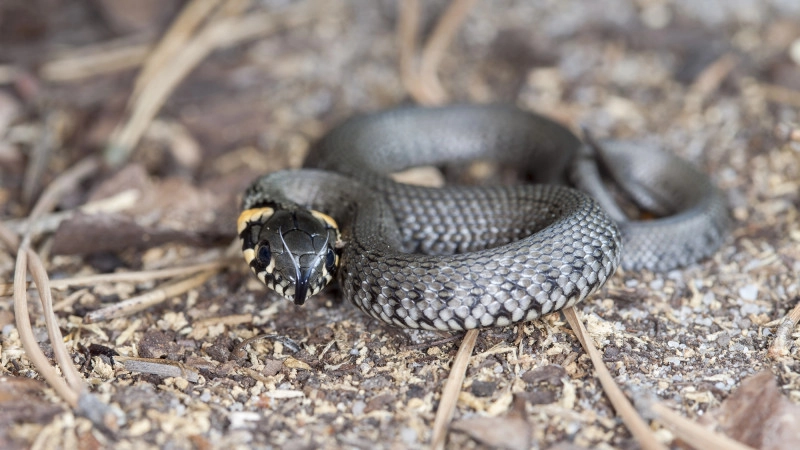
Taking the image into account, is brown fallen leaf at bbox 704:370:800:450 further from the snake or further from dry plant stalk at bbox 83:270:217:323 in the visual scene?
dry plant stalk at bbox 83:270:217:323

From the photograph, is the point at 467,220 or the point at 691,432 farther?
the point at 467,220

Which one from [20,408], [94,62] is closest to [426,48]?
[94,62]

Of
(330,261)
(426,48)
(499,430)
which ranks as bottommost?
(499,430)

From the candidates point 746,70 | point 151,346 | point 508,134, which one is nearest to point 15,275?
point 151,346

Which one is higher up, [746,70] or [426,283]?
[746,70]

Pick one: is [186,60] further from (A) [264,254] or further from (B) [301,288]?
(B) [301,288]

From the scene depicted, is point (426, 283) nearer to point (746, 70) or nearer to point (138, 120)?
point (138, 120)
